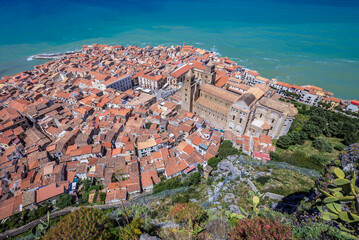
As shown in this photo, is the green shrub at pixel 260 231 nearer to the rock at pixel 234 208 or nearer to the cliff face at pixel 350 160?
the cliff face at pixel 350 160

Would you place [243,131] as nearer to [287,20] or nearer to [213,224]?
[213,224]

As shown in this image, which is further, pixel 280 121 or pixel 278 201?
pixel 280 121

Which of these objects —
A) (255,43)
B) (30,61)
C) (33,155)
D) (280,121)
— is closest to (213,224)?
(280,121)

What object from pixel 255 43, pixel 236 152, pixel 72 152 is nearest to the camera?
pixel 236 152

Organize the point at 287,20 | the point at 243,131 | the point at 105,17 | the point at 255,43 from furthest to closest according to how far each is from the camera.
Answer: the point at 105,17, the point at 287,20, the point at 255,43, the point at 243,131

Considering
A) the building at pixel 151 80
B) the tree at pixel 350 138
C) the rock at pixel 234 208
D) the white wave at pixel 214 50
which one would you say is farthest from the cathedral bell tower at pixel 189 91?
the white wave at pixel 214 50

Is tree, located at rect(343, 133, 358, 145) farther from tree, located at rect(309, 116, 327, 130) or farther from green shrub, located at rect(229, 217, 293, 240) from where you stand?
green shrub, located at rect(229, 217, 293, 240)

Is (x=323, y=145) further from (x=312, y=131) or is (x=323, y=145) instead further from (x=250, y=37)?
(x=250, y=37)
